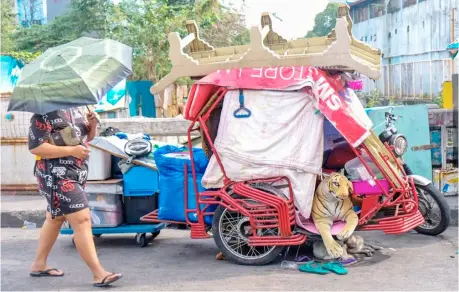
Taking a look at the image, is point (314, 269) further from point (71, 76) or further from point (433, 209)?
point (71, 76)

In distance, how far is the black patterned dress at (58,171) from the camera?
5.27 metres

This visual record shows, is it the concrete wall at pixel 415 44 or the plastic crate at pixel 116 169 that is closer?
the plastic crate at pixel 116 169

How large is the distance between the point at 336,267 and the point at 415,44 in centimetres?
3292

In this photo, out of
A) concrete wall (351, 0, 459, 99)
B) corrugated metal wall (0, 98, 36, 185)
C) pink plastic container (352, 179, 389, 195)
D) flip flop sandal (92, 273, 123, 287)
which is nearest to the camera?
flip flop sandal (92, 273, 123, 287)

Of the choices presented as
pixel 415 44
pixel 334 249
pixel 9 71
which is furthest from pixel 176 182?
pixel 415 44

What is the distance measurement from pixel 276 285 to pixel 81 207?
1.67 metres

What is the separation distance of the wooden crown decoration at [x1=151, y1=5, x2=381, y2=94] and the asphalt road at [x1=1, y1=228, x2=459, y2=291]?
5.31 ft

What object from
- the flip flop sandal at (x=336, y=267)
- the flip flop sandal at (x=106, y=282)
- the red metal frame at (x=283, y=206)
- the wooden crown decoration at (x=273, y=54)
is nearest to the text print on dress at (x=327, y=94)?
the wooden crown decoration at (x=273, y=54)

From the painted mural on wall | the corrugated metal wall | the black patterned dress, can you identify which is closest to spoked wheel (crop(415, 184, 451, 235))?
the black patterned dress

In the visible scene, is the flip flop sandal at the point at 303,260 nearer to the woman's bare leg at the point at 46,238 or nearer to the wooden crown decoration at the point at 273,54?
the wooden crown decoration at the point at 273,54

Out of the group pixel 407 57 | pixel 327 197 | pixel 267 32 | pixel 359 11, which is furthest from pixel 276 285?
pixel 359 11

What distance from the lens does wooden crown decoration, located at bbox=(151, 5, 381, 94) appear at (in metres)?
5.38

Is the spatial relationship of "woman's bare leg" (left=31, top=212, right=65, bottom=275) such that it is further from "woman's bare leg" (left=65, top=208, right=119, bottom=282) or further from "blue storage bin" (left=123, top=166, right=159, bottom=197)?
"blue storage bin" (left=123, top=166, right=159, bottom=197)

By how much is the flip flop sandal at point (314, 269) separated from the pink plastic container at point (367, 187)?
759 millimetres
